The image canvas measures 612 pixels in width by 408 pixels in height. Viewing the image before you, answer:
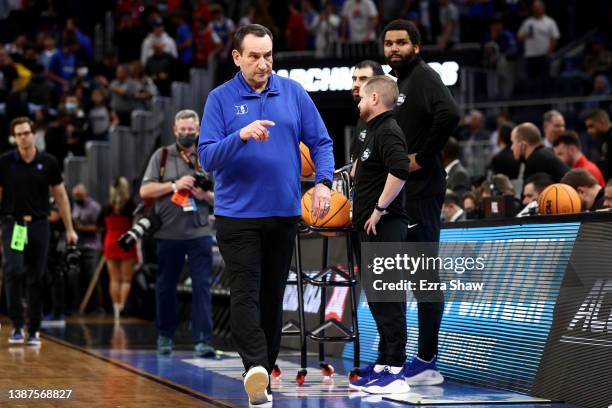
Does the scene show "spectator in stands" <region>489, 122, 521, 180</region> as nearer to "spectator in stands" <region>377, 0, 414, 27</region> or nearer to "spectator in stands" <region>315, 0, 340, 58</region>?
"spectator in stands" <region>315, 0, 340, 58</region>

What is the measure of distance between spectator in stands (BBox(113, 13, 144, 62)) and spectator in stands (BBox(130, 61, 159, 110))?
2.05 metres

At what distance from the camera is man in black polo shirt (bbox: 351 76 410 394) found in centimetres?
798

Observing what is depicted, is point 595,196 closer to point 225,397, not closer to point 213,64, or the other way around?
point 225,397

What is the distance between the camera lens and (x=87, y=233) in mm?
19453

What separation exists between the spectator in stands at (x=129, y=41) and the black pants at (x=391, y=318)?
56.7 ft

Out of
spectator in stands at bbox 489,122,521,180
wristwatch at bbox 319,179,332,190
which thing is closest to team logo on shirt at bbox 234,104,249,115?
wristwatch at bbox 319,179,332,190

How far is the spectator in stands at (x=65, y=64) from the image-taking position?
24.0 metres

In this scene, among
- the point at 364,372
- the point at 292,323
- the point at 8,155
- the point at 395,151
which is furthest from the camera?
the point at 8,155

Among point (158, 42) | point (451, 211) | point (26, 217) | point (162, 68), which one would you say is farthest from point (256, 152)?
point (158, 42)

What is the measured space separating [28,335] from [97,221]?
6176 millimetres

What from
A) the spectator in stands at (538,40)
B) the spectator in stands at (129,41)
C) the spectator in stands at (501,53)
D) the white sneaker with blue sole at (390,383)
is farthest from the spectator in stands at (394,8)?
the white sneaker with blue sole at (390,383)

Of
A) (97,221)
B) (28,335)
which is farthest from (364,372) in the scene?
(97,221)

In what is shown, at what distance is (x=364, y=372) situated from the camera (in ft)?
28.6

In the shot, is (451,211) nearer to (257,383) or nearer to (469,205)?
(469,205)
